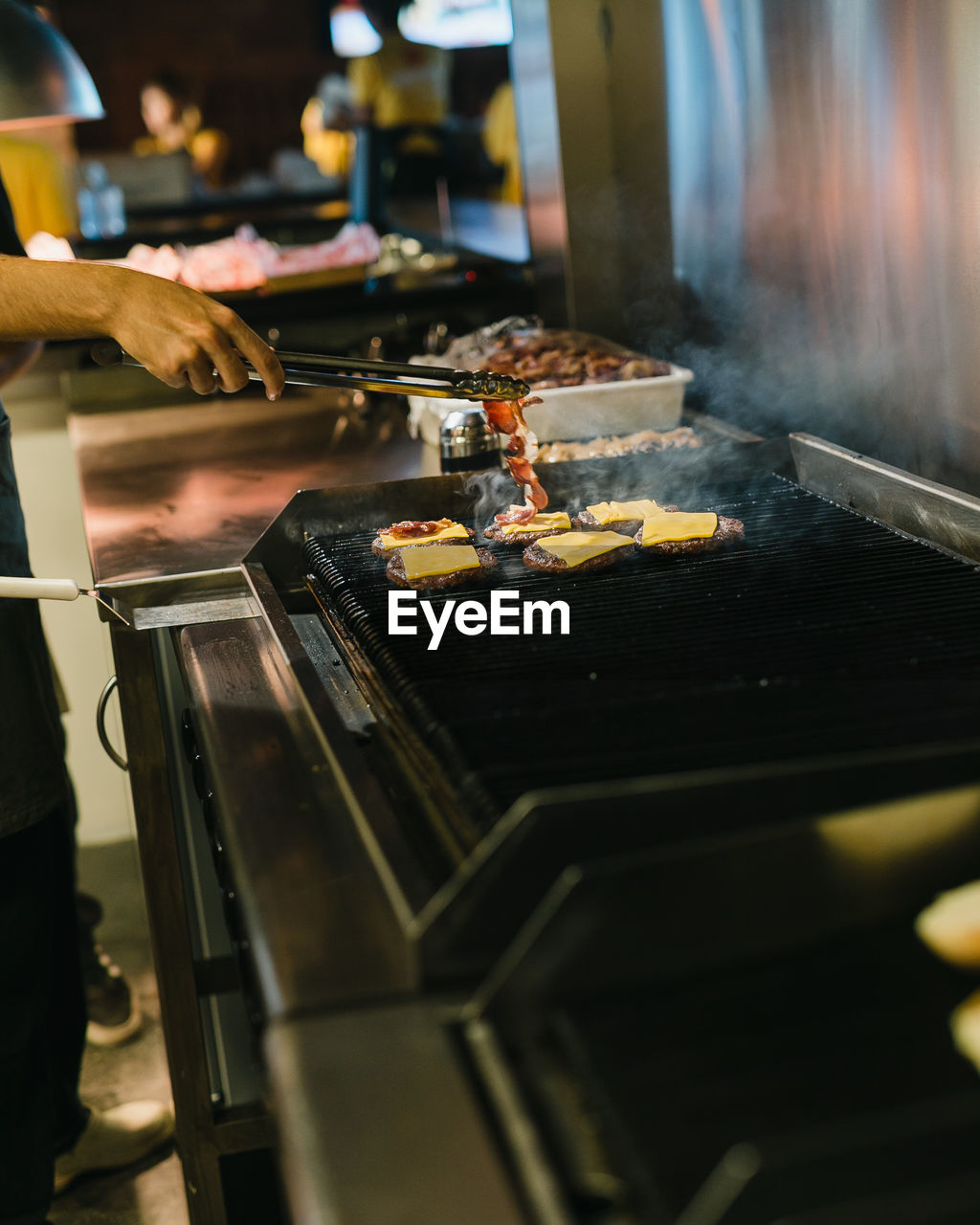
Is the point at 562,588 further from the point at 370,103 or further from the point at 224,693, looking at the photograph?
the point at 370,103

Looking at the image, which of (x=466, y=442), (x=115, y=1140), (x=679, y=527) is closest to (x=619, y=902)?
(x=679, y=527)

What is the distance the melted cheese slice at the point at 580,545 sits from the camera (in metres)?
1.66

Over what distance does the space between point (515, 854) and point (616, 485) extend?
1.32m

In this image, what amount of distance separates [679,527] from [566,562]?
178mm

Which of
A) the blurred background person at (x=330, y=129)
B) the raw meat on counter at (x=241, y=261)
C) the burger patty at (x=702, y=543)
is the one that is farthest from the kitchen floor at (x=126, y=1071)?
the blurred background person at (x=330, y=129)

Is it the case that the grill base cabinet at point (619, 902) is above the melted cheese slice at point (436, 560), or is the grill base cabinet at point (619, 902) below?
below

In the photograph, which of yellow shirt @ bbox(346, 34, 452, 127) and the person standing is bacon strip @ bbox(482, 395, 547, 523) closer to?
the person standing

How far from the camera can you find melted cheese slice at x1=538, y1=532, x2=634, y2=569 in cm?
166

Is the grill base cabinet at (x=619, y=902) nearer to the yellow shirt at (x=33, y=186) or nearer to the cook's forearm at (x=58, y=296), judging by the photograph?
the cook's forearm at (x=58, y=296)

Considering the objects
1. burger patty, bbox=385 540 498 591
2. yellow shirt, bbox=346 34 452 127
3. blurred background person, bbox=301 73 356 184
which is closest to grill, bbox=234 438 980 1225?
burger patty, bbox=385 540 498 591

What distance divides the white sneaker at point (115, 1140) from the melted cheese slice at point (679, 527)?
154 centimetres

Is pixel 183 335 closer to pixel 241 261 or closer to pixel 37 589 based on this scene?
pixel 37 589

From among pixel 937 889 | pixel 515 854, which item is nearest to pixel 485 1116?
pixel 515 854

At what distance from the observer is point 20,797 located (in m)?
2.00
